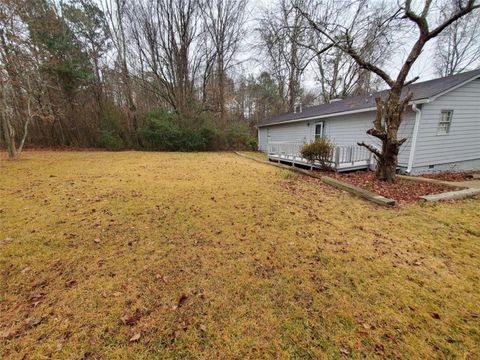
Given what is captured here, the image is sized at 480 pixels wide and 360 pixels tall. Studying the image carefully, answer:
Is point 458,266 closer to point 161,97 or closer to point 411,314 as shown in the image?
point 411,314

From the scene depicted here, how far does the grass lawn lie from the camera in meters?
1.71

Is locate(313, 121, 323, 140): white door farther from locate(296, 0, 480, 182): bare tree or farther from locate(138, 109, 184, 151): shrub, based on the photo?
locate(138, 109, 184, 151): shrub

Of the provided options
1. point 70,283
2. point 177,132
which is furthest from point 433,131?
point 177,132

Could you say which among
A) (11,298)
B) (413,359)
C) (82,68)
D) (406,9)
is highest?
(82,68)

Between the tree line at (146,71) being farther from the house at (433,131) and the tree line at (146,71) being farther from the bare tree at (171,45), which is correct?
the house at (433,131)

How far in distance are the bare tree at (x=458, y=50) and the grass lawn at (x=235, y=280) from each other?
23.5m

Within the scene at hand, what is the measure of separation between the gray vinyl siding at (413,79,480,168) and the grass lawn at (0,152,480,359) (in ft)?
15.8

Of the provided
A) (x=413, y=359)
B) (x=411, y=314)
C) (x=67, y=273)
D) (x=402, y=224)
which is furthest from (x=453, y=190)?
(x=67, y=273)

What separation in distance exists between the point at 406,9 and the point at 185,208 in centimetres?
794

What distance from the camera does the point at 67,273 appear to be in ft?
8.07

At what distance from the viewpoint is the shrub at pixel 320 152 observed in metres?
8.20

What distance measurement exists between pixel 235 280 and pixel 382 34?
27.3 feet

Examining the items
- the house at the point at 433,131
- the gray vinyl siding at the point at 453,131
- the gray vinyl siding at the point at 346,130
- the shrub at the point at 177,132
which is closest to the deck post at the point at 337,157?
the house at the point at 433,131

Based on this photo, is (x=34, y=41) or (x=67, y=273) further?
(x=34, y=41)
